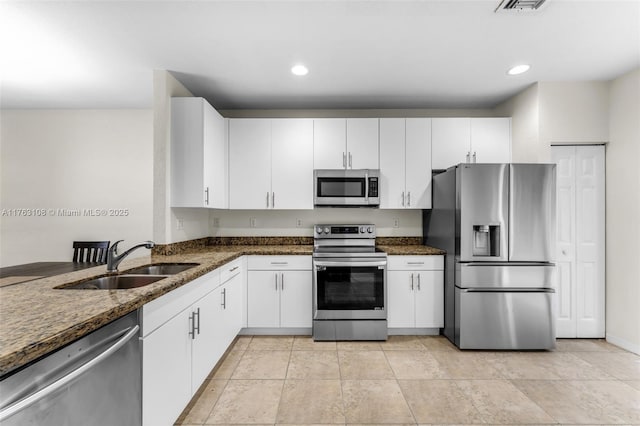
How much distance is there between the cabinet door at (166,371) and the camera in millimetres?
1495

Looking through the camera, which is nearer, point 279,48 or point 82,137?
point 279,48

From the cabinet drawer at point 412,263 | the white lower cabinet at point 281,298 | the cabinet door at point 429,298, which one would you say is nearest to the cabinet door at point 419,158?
the cabinet drawer at point 412,263

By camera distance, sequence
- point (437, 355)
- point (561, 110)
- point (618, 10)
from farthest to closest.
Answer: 1. point (561, 110)
2. point (437, 355)
3. point (618, 10)

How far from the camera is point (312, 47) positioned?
97.3 inches

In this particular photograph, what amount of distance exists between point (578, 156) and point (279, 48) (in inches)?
121

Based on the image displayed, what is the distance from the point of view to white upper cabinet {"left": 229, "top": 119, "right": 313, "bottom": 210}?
11.8 feet

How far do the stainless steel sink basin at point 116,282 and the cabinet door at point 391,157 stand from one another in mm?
2442

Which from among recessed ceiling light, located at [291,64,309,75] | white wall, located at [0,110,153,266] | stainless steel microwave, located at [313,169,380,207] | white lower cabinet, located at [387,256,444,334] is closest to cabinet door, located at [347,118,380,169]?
stainless steel microwave, located at [313,169,380,207]

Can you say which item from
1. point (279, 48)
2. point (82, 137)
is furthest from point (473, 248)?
point (82, 137)

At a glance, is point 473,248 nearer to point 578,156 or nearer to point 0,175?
point 578,156

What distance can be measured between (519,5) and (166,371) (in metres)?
2.91

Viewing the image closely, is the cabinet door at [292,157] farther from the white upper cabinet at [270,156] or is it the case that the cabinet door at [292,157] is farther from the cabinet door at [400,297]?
the cabinet door at [400,297]

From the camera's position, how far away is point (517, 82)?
317 centimetres

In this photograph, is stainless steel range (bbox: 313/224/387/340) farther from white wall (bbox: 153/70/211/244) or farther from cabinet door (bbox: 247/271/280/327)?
white wall (bbox: 153/70/211/244)
